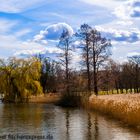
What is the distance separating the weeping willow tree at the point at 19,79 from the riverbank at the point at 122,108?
85.1 ft

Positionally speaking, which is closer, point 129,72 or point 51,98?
point 51,98

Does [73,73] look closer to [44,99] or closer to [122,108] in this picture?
[44,99]

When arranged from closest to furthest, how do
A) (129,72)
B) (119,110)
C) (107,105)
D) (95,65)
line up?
(119,110), (107,105), (95,65), (129,72)

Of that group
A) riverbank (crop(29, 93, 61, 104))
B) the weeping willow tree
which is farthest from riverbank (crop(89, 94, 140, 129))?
the weeping willow tree

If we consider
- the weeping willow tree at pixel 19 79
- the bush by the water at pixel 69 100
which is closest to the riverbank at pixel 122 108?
the bush by the water at pixel 69 100

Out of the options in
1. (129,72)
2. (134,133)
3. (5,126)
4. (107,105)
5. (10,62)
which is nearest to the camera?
(134,133)

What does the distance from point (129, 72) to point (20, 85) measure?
2608 cm

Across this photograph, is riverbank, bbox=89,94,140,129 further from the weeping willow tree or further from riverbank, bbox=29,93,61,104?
the weeping willow tree

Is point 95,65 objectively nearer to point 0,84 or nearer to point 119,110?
point 0,84

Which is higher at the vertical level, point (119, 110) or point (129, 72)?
point (129, 72)

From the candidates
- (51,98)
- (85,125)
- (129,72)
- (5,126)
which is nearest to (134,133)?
(85,125)

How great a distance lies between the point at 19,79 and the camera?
7406 cm

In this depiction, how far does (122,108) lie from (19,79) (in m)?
41.4

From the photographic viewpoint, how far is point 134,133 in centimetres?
2566
